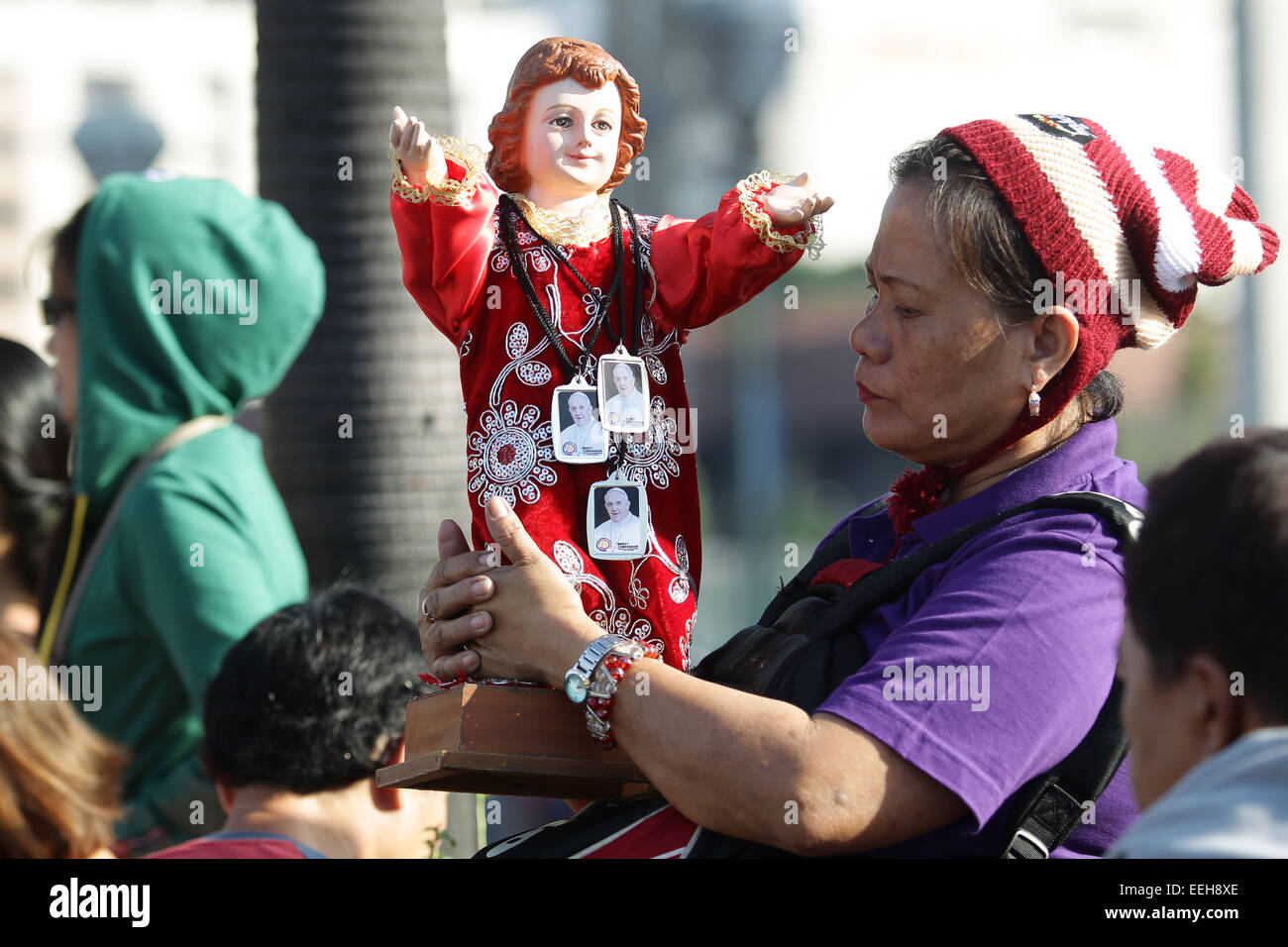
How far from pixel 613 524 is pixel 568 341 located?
0.33 meters

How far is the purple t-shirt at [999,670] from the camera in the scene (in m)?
2.18

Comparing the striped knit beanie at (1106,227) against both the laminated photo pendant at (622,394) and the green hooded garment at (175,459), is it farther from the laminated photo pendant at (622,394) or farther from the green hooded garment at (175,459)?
the green hooded garment at (175,459)

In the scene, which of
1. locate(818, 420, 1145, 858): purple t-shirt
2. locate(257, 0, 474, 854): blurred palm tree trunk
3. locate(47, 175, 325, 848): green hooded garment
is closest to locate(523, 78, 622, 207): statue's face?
locate(818, 420, 1145, 858): purple t-shirt

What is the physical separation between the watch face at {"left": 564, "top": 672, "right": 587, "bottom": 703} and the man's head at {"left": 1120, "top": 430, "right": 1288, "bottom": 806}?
2.73 feet

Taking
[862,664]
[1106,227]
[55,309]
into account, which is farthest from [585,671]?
[55,309]

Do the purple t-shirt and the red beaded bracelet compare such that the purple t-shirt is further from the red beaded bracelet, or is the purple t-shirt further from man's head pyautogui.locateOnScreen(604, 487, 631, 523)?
man's head pyautogui.locateOnScreen(604, 487, 631, 523)

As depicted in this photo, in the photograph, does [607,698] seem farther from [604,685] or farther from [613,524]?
[613,524]

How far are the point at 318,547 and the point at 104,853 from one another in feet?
5.16

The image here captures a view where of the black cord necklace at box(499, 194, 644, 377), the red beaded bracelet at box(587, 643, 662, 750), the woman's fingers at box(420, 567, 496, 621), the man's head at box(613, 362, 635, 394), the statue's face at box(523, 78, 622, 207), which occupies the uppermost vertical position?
the statue's face at box(523, 78, 622, 207)

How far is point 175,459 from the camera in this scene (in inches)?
157

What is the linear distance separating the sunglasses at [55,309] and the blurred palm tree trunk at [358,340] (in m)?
0.61

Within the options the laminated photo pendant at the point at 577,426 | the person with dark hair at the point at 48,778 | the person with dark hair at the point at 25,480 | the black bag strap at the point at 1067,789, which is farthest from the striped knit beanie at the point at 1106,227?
the person with dark hair at the point at 25,480

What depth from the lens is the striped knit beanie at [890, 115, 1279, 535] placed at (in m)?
2.46

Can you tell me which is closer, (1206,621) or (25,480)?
(1206,621)
